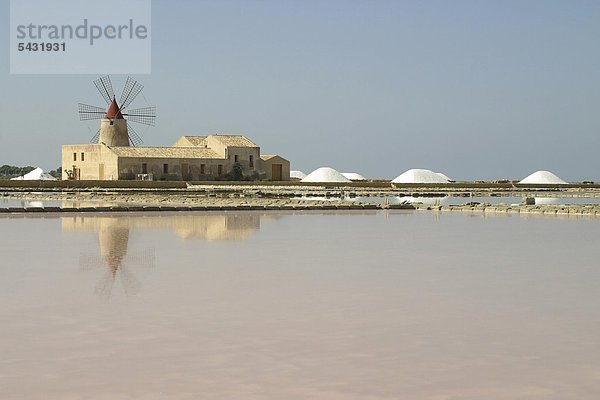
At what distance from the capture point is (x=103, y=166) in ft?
118

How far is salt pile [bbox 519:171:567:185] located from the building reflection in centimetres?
3567

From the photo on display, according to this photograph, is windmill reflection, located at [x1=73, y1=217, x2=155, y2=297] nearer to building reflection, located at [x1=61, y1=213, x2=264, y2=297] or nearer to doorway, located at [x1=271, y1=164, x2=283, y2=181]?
building reflection, located at [x1=61, y1=213, x2=264, y2=297]

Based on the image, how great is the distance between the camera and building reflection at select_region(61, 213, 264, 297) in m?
6.05

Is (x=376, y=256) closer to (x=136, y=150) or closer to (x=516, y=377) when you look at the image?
(x=516, y=377)

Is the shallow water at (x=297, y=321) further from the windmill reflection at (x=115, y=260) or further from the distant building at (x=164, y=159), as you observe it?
the distant building at (x=164, y=159)

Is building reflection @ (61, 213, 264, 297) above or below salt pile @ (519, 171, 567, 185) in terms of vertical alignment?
below

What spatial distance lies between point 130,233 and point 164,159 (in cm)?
2612

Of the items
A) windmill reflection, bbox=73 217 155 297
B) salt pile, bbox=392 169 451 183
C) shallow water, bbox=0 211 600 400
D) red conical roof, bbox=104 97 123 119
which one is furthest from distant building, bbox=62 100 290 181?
shallow water, bbox=0 211 600 400

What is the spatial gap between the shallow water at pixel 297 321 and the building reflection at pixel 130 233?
2.1 inches

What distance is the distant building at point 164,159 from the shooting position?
35.3 meters

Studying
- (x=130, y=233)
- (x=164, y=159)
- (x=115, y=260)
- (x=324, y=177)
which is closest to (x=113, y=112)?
(x=164, y=159)

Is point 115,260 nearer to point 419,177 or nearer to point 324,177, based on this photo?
point 324,177

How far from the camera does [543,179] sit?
48.3m

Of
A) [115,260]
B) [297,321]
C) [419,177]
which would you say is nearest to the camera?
[297,321]
